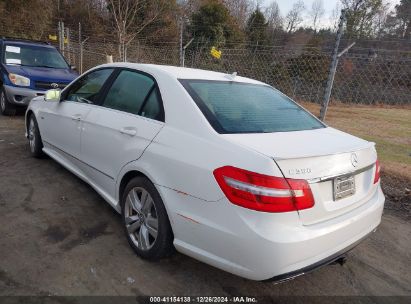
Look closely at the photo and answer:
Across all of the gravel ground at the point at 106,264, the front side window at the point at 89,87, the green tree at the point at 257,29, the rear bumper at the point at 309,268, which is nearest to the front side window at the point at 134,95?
the front side window at the point at 89,87

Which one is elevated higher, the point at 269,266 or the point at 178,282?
the point at 269,266

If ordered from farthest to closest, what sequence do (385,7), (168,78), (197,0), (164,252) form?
(197,0), (385,7), (168,78), (164,252)

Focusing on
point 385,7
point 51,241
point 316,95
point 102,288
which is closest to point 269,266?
point 102,288

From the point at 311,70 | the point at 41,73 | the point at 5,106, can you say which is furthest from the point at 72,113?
the point at 311,70

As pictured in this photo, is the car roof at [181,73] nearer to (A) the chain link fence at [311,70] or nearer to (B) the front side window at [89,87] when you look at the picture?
(B) the front side window at [89,87]

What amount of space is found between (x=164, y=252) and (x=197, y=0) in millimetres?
29271

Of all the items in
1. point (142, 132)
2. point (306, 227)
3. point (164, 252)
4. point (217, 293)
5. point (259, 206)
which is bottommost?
point (217, 293)

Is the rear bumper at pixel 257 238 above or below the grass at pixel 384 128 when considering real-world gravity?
above

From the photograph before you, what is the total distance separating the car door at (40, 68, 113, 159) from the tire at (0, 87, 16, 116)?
3866 millimetres

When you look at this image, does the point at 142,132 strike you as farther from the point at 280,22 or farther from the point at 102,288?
the point at 280,22

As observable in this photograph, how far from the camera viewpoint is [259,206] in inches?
84.9

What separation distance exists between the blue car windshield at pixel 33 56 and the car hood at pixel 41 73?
1.04 feet

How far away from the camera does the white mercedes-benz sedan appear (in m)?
2.19

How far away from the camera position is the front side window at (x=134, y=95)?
306cm
